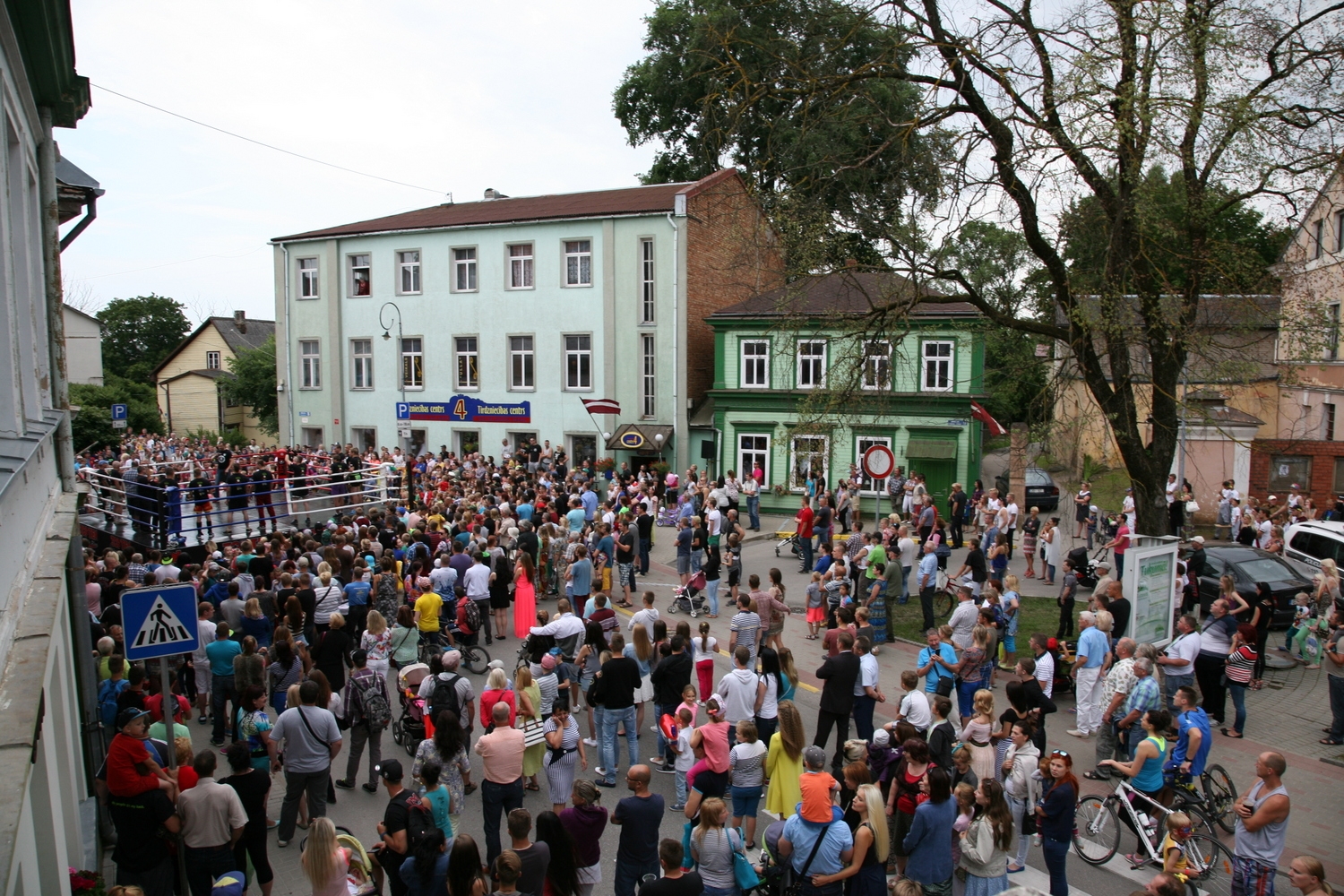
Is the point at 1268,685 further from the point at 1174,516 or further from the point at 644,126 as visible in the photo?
the point at 644,126

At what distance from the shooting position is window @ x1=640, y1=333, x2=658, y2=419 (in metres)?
31.1

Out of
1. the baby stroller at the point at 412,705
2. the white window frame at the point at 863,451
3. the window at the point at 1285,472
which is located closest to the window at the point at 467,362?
the white window frame at the point at 863,451

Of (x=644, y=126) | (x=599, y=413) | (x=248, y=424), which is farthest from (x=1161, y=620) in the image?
(x=248, y=424)

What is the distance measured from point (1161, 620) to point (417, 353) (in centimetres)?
2941

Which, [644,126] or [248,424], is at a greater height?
[644,126]

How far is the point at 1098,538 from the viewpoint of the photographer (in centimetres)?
2145

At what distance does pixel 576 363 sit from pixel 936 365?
42.1 feet

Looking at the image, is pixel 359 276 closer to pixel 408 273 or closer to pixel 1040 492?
pixel 408 273

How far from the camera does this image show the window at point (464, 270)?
112 feet

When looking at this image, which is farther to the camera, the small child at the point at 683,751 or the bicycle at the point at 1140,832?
the small child at the point at 683,751

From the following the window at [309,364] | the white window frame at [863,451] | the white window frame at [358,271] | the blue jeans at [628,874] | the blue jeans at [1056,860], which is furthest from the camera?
the window at [309,364]

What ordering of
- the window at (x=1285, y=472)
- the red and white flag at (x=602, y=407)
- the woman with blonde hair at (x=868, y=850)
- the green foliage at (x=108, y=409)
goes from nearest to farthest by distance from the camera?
the woman with blonde hair at (x=868, y=850), the window at (x=1285, y=472), the red and white flag at (x=602, y=407), the green foliage at (x=108, y=409)

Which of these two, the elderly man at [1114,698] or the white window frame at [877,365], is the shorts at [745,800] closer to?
the elderly man at [1114,698]

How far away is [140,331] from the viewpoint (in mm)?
79688
